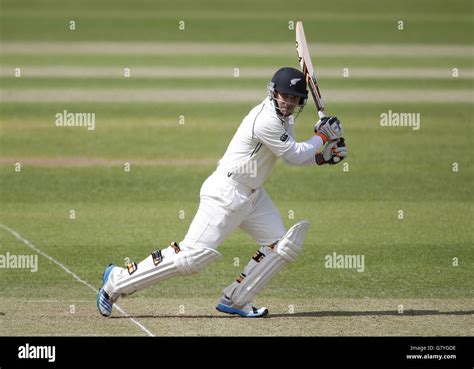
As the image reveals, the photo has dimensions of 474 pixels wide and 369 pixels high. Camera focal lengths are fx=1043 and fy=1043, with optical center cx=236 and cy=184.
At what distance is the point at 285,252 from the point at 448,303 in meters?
1.79

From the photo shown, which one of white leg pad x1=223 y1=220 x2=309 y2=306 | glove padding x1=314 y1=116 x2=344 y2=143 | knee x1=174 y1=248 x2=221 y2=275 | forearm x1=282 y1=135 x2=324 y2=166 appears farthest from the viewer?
glove padding x1=314 y1=116 x2=344 y2=143

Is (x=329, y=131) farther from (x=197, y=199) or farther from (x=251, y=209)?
(x=197, y=199)

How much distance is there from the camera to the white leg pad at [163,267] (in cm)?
876

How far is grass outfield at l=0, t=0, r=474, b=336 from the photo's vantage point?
9.34 m

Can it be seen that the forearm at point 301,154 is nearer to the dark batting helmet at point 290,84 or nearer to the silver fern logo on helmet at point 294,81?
the dark batting helmet at point 290,84

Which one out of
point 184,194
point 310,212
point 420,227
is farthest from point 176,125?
point 420,227

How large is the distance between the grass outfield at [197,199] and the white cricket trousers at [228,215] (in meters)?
0.73

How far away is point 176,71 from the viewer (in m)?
Result: 27.7

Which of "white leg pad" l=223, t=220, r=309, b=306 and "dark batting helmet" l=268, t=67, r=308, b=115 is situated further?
"white leg pad" l=223, t=220, r=309, b=306

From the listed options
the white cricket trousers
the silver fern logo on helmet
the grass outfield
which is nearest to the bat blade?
the silver fern logo on helmet

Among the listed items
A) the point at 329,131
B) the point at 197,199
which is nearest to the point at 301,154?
the point at 329,131

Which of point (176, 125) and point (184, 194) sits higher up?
point (176, 125)

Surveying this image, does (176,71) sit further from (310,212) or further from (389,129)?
(310,212)

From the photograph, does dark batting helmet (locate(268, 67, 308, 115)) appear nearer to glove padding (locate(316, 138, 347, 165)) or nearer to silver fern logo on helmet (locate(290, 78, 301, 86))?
silver fern logo on helmet (locate(290, 78, 301, 86))
